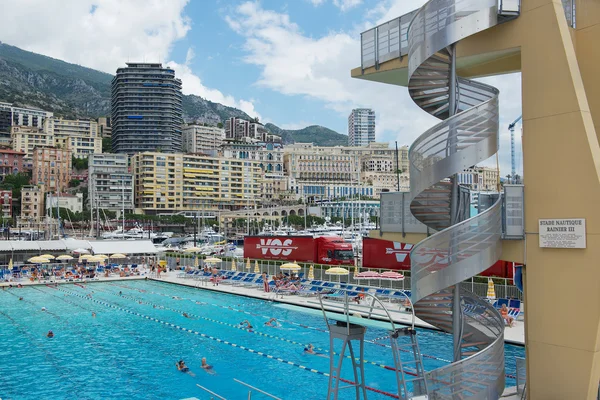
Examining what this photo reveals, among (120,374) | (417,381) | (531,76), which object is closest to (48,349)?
(120,374)

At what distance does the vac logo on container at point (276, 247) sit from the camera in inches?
1558

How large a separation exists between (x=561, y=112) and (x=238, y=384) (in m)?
11.1

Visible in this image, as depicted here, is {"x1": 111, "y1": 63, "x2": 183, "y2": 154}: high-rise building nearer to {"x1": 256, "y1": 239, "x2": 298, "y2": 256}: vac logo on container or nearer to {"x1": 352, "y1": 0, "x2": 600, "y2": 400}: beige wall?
{"x1": 256, "y1": 239, "x2": 298, "y2": 256}: vac logo on container

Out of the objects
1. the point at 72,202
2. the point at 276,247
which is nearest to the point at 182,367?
the point at 276,247

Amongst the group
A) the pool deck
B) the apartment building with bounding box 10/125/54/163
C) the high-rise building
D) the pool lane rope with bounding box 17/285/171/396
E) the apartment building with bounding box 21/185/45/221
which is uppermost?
the high-rise building

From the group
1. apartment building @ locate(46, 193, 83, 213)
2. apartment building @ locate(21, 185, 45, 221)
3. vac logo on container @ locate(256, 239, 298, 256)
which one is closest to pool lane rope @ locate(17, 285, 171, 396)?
vac logo on container @ locate(256, 239, 298, 256)

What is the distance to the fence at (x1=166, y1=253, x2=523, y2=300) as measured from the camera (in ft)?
82.1

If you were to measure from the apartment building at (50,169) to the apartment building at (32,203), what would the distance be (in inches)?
467

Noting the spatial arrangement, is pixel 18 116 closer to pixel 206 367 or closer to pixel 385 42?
pixel 206 367

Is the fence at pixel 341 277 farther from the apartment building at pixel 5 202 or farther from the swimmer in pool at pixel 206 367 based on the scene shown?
the apartment building at pixel 5 202

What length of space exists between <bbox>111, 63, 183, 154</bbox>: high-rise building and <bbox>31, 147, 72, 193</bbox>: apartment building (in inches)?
1054

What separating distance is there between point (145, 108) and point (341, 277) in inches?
5738

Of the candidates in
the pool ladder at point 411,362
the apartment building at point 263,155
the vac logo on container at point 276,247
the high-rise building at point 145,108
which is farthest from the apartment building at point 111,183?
the pool ladder at point 411,362

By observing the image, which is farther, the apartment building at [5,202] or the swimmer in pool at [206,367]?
the apartment building at [5,202]
